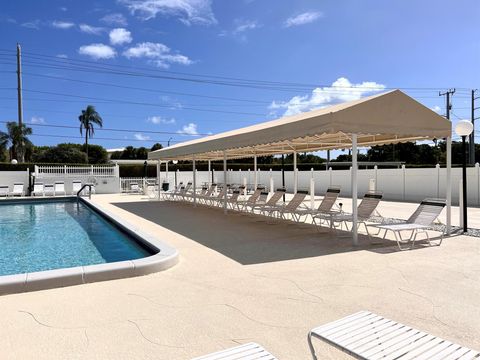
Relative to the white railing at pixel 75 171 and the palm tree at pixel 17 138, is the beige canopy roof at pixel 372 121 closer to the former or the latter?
the white railing at pixel 75 171

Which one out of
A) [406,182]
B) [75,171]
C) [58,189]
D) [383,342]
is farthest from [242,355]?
[75,171]

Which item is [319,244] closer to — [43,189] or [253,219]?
[253,219]

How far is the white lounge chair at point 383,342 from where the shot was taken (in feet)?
7.09

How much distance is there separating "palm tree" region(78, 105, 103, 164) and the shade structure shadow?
37650 millimetres

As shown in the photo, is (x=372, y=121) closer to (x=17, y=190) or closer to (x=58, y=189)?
(x=58, y=189)

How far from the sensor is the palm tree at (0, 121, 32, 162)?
33.8 metres

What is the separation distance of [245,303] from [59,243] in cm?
611

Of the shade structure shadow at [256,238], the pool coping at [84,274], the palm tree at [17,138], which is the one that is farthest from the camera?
the palm tree at [17,138]

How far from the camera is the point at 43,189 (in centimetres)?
2141

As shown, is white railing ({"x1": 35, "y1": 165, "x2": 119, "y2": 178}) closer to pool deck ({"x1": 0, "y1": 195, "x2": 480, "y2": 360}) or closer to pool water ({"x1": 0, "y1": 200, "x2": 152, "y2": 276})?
pool water ({"x1": 0, "y1": 200, "x2": 152, "y2": 276})

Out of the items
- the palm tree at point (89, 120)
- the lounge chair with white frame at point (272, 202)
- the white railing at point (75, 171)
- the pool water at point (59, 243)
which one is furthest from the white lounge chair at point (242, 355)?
the palm tree at point (89, 120)

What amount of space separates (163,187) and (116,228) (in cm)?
1313

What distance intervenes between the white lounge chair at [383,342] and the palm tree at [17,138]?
3721 cm

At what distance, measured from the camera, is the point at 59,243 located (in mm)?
8594
